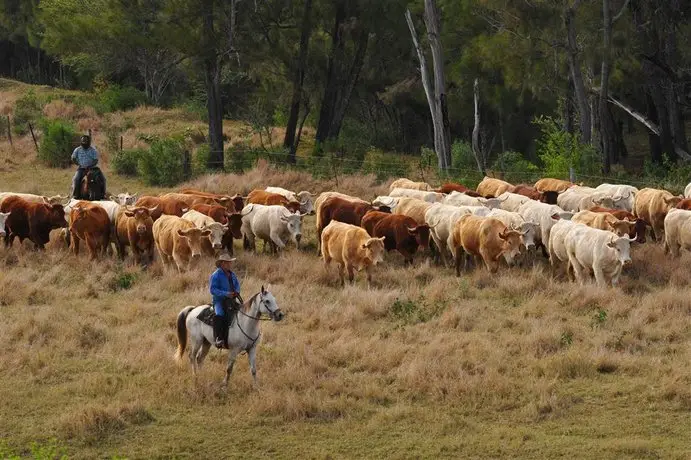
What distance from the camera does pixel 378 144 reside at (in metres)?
42.6

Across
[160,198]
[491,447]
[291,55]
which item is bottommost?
[491,447]

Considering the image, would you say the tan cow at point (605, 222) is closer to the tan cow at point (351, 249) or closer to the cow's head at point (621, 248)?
the cow's head at point (621, 248)

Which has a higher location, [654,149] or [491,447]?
[654,149]

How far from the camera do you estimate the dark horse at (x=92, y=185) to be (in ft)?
71.8

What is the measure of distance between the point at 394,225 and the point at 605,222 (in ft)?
12.9

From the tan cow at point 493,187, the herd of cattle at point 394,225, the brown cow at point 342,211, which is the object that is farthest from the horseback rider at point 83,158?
the tan cow at point 493,187

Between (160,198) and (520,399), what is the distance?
1163cm

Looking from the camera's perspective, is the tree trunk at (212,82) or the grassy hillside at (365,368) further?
the tree trunk at (212,82)

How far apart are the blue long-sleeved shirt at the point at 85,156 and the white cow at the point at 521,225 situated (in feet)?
28.9

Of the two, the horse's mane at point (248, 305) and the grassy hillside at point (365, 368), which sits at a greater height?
the horse's mane at point (248, 305)

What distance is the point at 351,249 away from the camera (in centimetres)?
1719

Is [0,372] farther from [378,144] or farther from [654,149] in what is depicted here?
[378,144]

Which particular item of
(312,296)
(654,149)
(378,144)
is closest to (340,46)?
(378,144)

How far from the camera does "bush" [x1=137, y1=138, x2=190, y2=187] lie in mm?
29484
